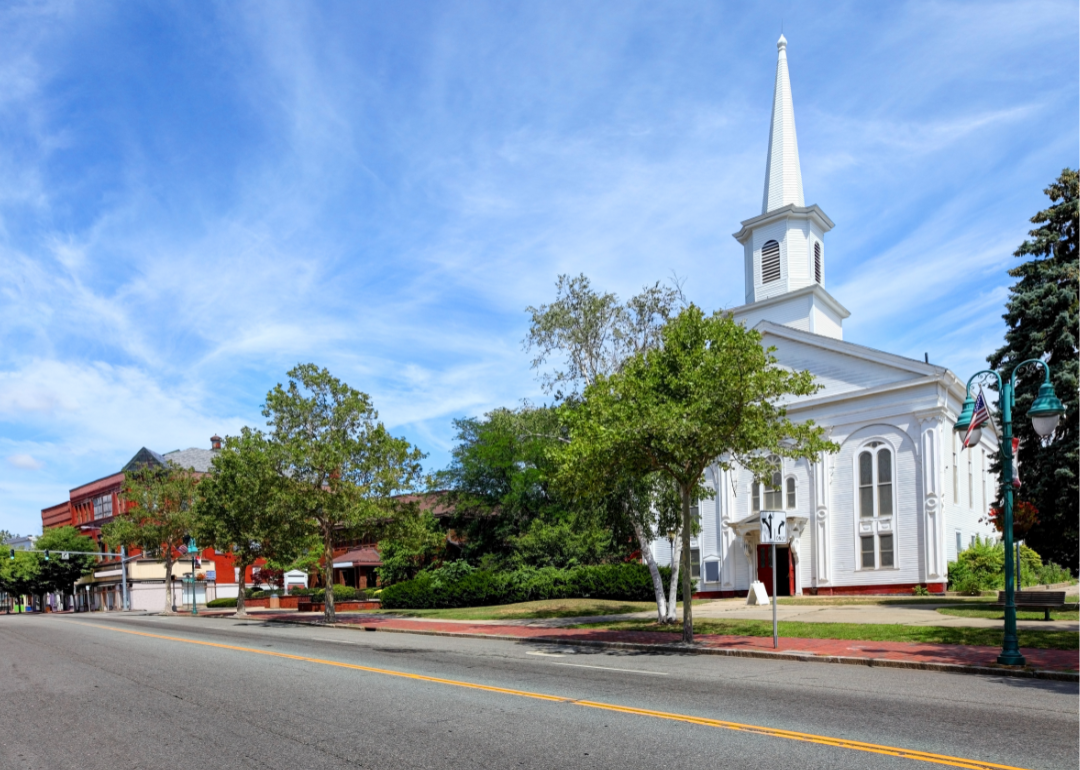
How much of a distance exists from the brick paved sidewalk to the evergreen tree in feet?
34.5

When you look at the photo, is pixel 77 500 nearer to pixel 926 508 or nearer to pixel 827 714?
pixel 926 508

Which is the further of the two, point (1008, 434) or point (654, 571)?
point (654, 571)

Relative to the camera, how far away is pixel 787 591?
124ft

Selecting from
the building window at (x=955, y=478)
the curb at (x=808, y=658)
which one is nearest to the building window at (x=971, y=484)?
the building window at (x=955, y=478)

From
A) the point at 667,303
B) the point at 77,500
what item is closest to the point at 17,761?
the point at 667,303

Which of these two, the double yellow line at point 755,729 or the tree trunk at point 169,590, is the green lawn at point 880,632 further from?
the tree trunk at point 169,590

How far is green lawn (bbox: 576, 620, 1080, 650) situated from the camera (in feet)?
54.8

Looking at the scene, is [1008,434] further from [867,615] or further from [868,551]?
[868,551]

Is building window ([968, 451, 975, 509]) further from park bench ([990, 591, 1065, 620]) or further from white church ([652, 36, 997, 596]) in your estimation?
park bench ([990, 591, 1065, 620])

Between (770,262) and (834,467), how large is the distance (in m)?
10.7

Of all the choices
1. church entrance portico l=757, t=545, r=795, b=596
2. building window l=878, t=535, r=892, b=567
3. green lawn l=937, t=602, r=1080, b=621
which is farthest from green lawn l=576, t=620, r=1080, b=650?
church entrance portico l=757, t=545, r=795, b=596

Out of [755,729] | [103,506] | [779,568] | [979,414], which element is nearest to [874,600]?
[779,568]

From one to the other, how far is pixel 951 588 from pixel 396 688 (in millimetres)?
28034

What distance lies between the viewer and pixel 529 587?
36719 millimetres
